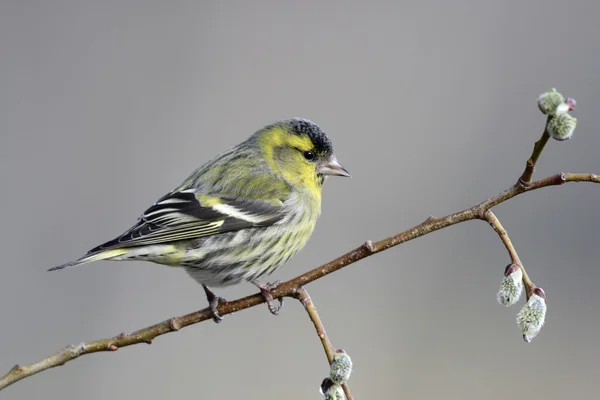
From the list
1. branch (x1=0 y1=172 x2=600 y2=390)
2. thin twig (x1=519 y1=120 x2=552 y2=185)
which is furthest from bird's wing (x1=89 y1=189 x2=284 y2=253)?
thin twig (x1=519 y1=120 x2=552 y2=185)

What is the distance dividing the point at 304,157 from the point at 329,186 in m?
2.77

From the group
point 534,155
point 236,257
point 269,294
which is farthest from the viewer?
point 236,257

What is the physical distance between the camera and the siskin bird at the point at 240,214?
9.29 feet

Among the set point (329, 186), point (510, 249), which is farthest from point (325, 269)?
point (329, 186)

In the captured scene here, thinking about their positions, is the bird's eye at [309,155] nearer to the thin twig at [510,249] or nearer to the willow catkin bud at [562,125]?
the thin twig at [510,249]

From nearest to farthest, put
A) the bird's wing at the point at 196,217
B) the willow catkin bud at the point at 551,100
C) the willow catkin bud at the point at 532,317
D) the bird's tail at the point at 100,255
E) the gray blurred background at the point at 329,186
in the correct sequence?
the willow catkin bud at the point at 551,100, the willow catkin bud at the point at 532,317, the bird's tail at the point at 100,255, the bird's wing at the point at 196,217, the gray blurred background at the point at 329,186

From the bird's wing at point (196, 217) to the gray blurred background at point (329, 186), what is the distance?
2413 millimetres

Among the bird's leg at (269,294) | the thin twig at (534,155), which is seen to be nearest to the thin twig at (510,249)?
the thin twig at (534,155)

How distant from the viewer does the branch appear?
1779 millimetres

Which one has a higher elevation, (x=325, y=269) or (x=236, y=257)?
(x=236, y=257)

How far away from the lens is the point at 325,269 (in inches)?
80.4

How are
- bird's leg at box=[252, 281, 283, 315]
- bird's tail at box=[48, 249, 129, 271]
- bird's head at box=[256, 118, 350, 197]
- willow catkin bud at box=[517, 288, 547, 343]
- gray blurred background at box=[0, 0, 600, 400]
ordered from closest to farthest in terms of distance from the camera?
willow catkin bud at box=[517, 288, 547, 343] → bird's leg at box=[252, 281, 283, 315] → bird's tail at box=[48, 249, 129, 271] → bird's head at box=[256, 118, 350, 197] → gray blurred background at box=[0, 0, 600, 400]

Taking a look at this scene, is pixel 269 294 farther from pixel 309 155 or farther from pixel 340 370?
pixel 309 155

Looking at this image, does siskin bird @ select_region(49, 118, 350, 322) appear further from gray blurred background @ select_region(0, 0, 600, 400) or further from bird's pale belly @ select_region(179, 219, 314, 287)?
gray blurred background @ select_region(0, 0, 600, 400)
